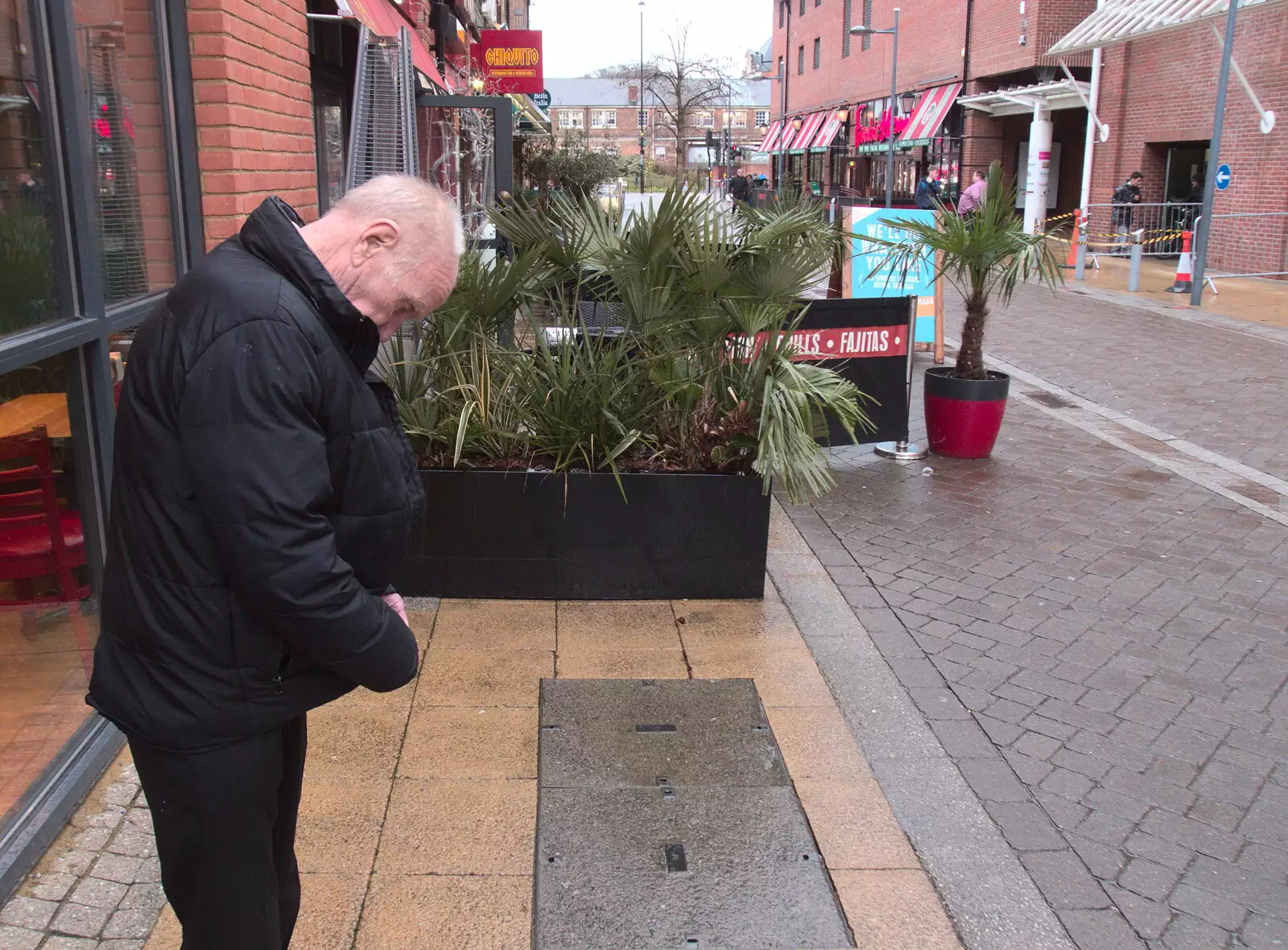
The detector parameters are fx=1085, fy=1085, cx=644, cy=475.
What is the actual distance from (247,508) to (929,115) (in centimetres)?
3182

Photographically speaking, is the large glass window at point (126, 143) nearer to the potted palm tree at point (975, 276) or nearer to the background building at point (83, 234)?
the background building at point (83, 234)

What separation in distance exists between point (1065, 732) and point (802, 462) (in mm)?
1426

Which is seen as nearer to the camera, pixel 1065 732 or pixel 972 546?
pixel 1065 732

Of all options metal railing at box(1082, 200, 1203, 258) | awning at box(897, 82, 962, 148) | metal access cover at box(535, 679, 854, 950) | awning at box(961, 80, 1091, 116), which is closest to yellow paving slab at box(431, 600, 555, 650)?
metal access cover at box(535, 679, 854, 950)

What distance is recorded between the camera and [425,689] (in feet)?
13.2

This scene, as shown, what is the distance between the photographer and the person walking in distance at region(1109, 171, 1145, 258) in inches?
814

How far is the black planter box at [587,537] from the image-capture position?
4723mm

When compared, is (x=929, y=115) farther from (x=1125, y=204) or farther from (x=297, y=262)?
(x=297, y=262)

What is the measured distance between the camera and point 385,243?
1929mm

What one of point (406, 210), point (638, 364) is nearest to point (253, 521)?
point (406, 210)

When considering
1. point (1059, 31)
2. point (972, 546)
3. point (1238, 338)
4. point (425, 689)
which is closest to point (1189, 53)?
point (1059, 31)

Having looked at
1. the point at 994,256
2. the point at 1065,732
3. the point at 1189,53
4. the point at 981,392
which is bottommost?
the point at 1065,732

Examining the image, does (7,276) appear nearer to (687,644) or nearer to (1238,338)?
(687,644)

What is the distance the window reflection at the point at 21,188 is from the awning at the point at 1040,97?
22.8 metres
